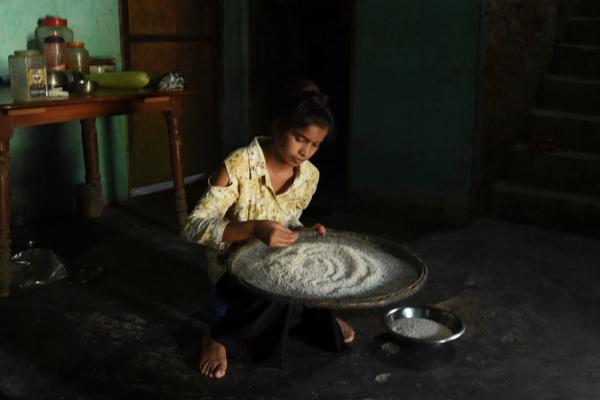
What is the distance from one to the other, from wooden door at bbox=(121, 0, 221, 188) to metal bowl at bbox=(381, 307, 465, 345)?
8.91ft

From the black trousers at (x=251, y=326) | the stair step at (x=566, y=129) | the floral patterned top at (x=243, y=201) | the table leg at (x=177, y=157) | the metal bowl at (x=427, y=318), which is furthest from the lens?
the stair step at (x=566, y=129)

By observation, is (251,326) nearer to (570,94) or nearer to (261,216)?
(261,216)

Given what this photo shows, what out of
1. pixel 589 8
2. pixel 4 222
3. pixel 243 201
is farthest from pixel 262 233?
pixel 589 8

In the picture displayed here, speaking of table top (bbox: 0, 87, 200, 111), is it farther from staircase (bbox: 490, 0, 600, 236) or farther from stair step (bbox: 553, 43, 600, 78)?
stair step (bbox: 553, 43, 600, 78)

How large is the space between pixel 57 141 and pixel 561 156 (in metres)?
3.43

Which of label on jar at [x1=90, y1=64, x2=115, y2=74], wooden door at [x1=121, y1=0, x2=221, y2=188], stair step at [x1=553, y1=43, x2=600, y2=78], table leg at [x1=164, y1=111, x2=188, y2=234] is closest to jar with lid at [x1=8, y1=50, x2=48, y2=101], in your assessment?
label on jar at [x1=90, y1=64, x2=115, y2=74]

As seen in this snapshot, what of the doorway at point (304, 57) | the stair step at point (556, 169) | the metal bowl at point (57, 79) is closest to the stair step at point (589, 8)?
the stair step at point (556, 169)

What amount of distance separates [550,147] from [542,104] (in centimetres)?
62

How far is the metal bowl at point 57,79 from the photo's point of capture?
10.8ft

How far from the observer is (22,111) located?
2867 millimetres

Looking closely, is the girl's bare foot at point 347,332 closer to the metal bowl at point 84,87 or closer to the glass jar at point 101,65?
the metal bowl at point 84,87

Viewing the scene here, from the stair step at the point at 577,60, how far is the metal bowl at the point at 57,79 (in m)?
3.77

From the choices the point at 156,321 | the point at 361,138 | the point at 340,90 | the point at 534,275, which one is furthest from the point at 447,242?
the point at 340,90

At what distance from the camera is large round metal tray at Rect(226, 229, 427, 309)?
6.02 ft
